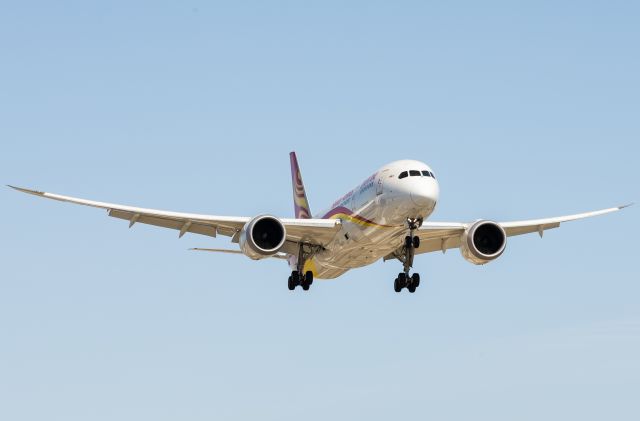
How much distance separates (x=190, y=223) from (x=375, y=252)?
25.3 feet

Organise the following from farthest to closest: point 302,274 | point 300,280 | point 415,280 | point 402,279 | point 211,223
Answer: point 302,274 → point 300,280 → point 402,279 → point 415,280 → point 211,223

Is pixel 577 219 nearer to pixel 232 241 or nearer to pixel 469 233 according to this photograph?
pixel 469 233

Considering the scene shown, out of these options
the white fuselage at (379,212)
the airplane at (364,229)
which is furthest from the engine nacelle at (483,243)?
the white fuselage at (379,212)

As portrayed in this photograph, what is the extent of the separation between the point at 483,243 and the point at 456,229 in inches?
49.6

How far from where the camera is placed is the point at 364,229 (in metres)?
41.9

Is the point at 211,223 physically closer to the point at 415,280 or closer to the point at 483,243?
the point at 415,280

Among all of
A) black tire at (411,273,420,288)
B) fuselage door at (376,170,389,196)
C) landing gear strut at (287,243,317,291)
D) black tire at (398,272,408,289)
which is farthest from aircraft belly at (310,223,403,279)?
black tire at (411,273,420,288)

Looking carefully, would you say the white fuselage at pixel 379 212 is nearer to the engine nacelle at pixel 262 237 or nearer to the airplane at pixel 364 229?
the airplane at pixel 364 229

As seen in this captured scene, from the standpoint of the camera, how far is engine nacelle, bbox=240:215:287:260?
4259cm

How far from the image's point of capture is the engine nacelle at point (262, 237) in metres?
42.6

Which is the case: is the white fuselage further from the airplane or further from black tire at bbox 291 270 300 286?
black tire at bbox 291 270 300 286

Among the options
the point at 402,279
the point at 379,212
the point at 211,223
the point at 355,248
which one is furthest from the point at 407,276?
the point at 211,223

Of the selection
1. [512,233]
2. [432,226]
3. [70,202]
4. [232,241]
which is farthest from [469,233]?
[70,202]

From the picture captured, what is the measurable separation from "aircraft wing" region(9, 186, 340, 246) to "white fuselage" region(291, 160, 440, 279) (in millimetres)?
593
